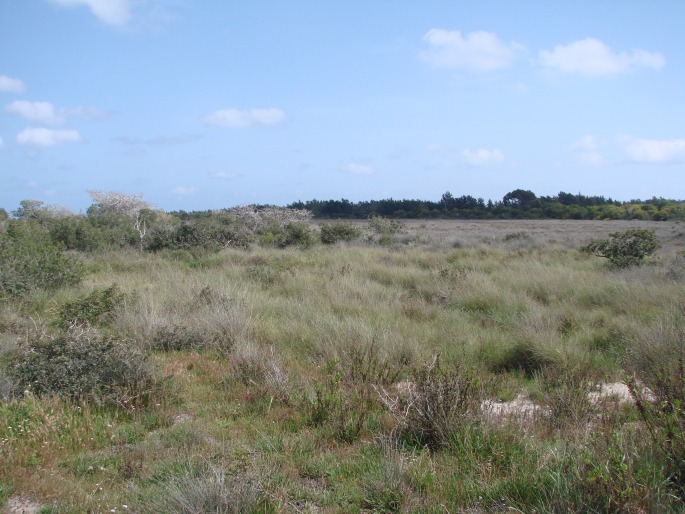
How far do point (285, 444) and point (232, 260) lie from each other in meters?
12.2

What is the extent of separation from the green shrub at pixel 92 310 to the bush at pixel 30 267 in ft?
3.97

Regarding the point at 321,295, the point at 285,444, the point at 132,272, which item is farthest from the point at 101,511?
the point at 132,272

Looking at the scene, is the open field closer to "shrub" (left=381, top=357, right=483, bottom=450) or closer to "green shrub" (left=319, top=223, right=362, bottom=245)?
"shrub" (left=381, top=357, right=483, bottom=450)

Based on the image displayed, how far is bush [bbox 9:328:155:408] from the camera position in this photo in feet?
16.0

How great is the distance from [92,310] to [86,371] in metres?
3.21

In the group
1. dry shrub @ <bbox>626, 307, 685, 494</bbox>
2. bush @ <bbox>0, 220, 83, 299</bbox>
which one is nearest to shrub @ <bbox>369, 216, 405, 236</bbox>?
bush @ <bbox>0, 220, 83, 299</bbox>

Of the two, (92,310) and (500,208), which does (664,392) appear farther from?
(500,208)

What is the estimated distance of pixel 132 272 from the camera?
45.7ft

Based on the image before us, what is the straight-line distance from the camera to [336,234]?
2336 centimetres

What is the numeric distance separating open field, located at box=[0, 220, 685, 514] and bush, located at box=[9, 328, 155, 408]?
0.10ft

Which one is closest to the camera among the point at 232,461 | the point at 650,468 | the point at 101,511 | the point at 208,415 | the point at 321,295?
the point at 650,468

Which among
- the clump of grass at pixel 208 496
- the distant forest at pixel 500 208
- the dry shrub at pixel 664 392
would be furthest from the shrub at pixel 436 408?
the distant forest at pixel 500 208

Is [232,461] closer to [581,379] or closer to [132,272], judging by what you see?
[581,379]

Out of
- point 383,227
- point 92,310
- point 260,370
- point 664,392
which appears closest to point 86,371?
point 260,370
